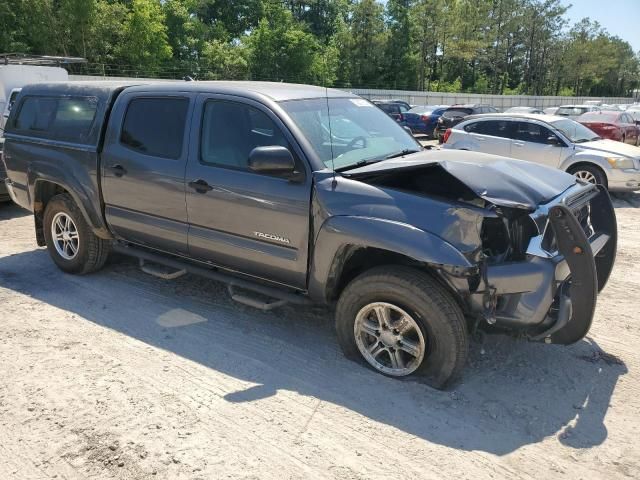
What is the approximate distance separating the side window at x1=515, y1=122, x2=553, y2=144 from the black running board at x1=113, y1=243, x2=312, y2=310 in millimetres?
8147

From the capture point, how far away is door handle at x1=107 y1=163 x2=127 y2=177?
15.9 ft

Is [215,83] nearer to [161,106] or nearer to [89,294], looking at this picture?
[161,106]

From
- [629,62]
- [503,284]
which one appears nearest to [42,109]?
[503,284]

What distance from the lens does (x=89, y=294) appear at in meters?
5.15

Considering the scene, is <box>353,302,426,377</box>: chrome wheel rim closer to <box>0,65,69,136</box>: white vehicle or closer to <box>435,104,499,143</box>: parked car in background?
<box>0,65,69,136</box>: white vehicle

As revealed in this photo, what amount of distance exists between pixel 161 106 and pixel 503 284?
126 inches

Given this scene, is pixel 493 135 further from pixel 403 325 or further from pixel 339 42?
pixel 339 42

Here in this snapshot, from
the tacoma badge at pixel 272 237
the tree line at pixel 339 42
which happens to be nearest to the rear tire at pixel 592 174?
the tacoma badge at pixel 272 237

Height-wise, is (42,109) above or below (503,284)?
above

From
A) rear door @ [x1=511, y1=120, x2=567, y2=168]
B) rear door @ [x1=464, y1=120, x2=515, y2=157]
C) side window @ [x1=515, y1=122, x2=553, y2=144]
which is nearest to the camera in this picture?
rear door @ [x1=511, y1=120, x2=567, y2=168]

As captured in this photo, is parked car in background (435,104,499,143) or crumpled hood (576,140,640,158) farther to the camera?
parked car in background (435,104,499,143)

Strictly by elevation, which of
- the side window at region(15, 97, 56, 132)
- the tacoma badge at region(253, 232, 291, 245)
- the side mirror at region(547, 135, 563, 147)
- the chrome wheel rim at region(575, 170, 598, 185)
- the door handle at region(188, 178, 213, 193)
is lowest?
the chrome wheel rim at region(575, 170, 598, 185)

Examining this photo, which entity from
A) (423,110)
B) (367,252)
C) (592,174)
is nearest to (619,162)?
(592,174)

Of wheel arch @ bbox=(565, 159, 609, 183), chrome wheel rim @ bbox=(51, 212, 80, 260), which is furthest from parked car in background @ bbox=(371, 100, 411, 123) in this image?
chrome wheel rim @ bbox=(51, 212, 80, 260)
